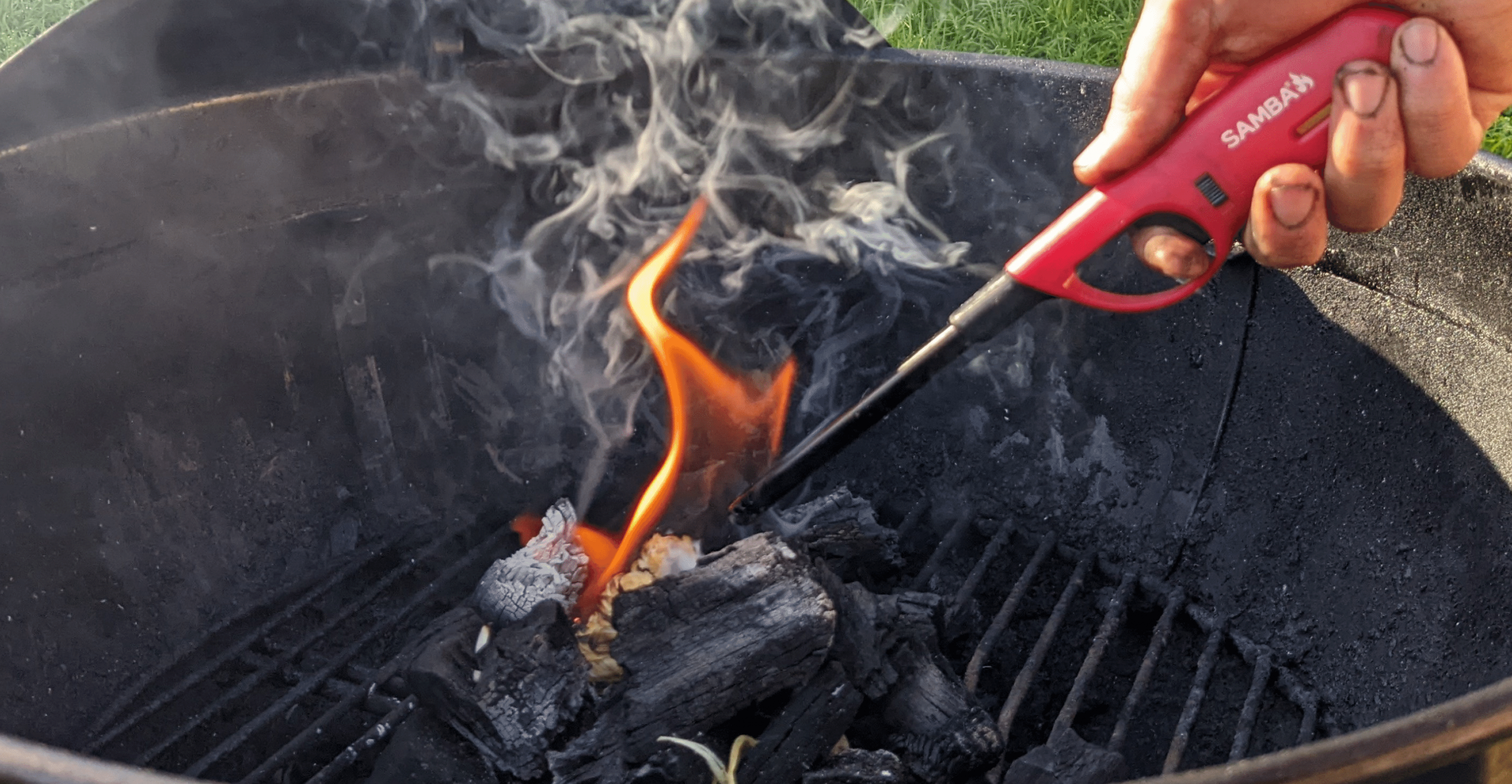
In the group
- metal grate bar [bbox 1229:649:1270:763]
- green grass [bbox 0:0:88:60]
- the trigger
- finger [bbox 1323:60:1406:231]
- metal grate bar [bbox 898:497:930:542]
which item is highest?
finger [bbox 1323:60:1406:231]

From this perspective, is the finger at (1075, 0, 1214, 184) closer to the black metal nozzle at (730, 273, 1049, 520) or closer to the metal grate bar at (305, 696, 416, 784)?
the black metal nozzle at (730, 273, 1049, 520)

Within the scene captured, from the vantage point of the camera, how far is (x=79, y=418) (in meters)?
1.56

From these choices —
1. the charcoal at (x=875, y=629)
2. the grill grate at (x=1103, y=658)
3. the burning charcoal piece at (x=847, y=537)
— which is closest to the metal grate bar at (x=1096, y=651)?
the grill grate at (x=1103, y=658)

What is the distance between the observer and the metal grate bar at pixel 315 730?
1467 mm

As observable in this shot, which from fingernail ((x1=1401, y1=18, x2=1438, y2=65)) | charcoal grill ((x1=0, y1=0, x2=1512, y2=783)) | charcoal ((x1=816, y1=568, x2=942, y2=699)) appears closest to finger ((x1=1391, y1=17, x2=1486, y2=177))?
fingernail ((x1=1401, y1=18, x2=1438, y2=65))

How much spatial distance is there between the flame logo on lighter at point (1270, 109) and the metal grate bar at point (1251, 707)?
825 mm

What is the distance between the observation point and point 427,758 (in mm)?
1479

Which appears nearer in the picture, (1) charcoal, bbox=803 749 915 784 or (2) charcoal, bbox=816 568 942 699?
(1) charcoal, bbox=803 749 915 784

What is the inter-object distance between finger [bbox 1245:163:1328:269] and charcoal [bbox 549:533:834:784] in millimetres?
781

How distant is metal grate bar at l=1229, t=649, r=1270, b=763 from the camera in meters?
1.47

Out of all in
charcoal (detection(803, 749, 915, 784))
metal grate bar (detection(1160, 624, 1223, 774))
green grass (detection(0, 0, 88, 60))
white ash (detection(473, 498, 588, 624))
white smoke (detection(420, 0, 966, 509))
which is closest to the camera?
charcoal (detection(803, 749, 915, 784))

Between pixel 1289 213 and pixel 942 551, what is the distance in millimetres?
878

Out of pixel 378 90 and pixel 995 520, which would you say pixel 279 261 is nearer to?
pixel 378 90

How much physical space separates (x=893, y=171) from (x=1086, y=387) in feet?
1.86
